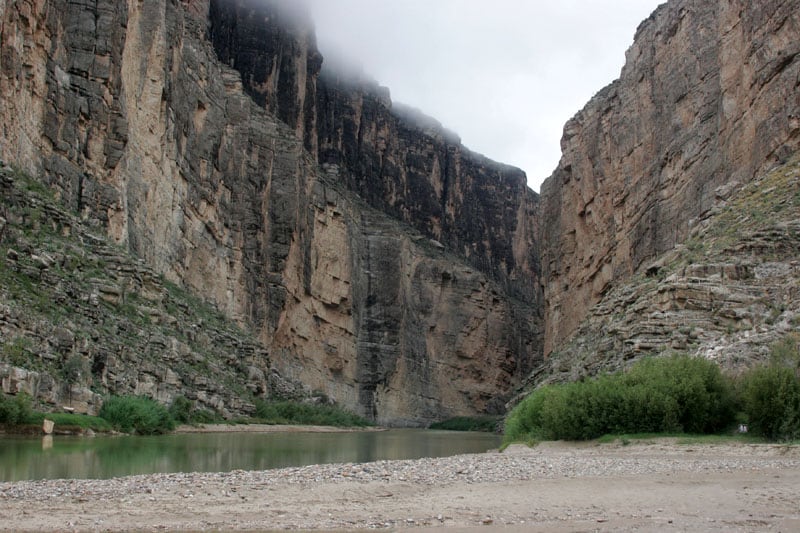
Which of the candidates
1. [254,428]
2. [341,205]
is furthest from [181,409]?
[341,205]

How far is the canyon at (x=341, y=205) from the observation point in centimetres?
3506

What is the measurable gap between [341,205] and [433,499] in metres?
73.4

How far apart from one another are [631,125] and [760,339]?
40.0m

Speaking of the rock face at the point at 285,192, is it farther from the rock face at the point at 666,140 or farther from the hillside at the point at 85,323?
the rock face at the point at 666,140

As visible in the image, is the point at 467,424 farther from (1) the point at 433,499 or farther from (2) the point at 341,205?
(1) the point at 433,499

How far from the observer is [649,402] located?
24469 mm

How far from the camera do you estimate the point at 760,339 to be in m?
25.6

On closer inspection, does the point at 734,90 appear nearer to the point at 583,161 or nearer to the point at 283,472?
the point at 583,161

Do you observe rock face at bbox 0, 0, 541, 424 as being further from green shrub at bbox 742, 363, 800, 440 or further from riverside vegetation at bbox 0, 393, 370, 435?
green shrub at bbox 742, 363, 800, 440

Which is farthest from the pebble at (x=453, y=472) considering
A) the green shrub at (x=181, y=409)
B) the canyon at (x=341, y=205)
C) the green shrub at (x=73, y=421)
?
the green shrub at (x=181, y=409)

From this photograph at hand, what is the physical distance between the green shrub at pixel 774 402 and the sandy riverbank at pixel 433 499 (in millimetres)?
2534

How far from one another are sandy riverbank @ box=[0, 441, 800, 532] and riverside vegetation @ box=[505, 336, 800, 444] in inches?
117

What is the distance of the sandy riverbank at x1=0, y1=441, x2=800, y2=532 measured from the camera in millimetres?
11203

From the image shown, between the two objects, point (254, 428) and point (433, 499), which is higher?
point (254, 428)
